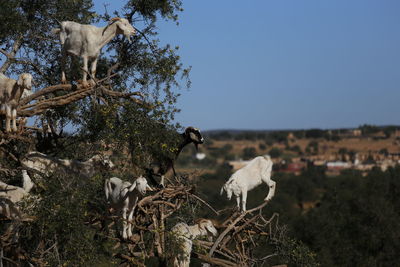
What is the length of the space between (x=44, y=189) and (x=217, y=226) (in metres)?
3.93

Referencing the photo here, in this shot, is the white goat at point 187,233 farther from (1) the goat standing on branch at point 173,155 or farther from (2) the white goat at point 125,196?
(1) the goat standing on branch at point 173,155

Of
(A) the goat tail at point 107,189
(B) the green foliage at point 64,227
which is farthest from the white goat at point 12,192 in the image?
(A) the goat tail at point 107,189

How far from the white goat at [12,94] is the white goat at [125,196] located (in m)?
1.89

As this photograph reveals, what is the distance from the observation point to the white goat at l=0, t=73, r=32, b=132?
1280 cm

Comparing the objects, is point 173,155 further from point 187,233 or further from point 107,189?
→ point 107,189

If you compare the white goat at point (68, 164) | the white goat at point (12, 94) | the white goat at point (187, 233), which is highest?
the white goat at point (12, 94)

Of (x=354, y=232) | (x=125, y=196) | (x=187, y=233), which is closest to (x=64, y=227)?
(x=125, y=196)

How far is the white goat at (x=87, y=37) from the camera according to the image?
44.7ft

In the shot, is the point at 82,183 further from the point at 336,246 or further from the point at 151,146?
the point at 336,246

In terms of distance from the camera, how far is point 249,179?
14.7 meters

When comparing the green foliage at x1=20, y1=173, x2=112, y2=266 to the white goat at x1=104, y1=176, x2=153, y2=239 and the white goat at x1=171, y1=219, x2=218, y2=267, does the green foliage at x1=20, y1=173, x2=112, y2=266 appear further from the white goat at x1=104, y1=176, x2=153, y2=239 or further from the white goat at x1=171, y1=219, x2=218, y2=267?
the white goat at x1=171, y1=219, x2=218, y2=267

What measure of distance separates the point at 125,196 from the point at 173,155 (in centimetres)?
226

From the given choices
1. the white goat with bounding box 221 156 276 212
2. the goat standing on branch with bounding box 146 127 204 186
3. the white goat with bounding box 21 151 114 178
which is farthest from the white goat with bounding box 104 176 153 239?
the white goat with bounding box 221 156 276 212

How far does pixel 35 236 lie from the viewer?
12.9m
